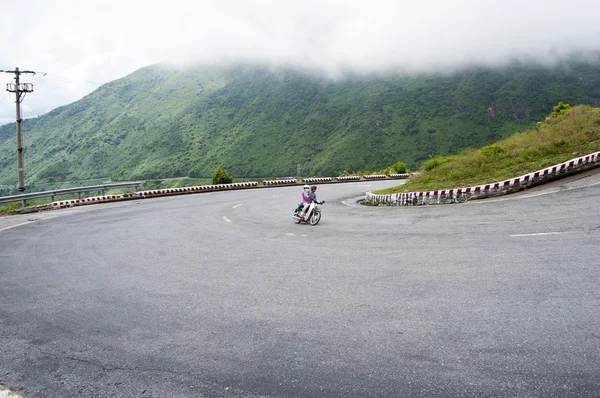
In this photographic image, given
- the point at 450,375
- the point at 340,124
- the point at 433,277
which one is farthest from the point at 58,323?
the point at 340,124

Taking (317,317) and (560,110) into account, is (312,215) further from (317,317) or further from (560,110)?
(560,110)

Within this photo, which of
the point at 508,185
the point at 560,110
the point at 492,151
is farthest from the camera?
the point at 560,110

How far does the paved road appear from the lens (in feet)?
11.5

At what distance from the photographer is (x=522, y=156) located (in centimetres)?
2097

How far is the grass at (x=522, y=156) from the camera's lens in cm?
1902

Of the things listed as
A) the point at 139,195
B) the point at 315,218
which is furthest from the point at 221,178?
the point at 315,218

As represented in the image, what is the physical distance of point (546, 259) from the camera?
21.9 feet

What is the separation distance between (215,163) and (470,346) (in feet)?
443

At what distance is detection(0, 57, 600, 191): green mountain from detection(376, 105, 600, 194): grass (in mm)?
83898

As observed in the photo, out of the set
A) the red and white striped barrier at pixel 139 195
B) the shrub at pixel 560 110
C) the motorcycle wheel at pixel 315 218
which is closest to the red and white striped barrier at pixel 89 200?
the red and white striped barrier at pixel 139 195

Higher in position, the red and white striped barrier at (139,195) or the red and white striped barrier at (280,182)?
the red and white striped barrier at (280,182)

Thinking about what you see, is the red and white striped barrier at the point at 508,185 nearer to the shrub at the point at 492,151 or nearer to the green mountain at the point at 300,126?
the shrub at the point at 492,151

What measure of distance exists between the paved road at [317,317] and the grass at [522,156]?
10265 millimetres

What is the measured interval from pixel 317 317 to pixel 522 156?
66.7ft
